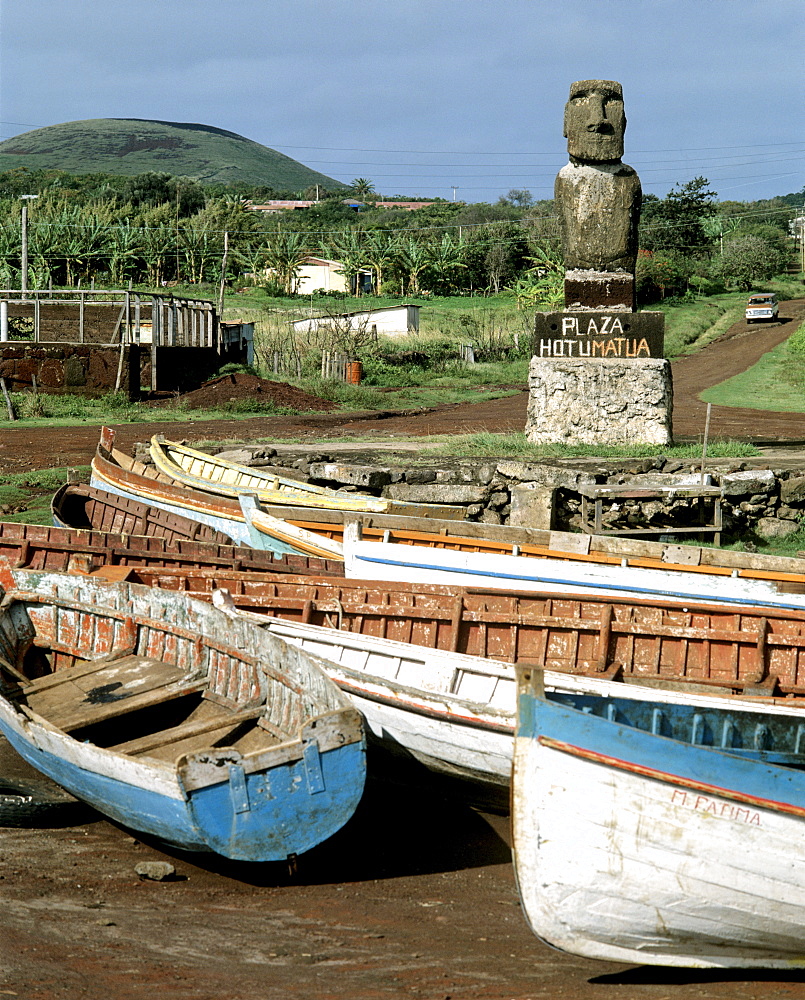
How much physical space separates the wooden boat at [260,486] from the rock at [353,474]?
1.21 ft

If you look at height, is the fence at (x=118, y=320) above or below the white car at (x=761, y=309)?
below

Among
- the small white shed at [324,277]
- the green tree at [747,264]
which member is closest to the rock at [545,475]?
the small white shed at [324,277]

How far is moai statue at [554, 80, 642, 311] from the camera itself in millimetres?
15430

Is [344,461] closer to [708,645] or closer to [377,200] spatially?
[708,645]

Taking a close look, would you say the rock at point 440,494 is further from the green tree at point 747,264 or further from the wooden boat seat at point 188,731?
the green tree at point 747,264

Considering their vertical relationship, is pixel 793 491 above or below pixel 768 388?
below

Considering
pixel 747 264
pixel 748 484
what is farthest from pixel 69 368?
pixel 747 264

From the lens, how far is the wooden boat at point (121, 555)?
9.53 metres

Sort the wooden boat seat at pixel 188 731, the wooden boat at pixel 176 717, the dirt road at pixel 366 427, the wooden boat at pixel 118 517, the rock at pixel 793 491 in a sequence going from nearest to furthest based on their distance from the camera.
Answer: the wooden boat at pixel 176 717, the wooden boat seat at pixel 188 731, the wooden boat at pixel 118 517, the rock at pixel 793 491, the dirt road at pixel 366 427

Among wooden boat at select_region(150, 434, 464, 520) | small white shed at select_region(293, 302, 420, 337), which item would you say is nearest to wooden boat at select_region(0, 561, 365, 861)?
wooden boat at select_region(150, 434, 464, 520)

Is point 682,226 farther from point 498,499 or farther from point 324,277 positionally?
point 498,499

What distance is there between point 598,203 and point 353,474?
5554mm

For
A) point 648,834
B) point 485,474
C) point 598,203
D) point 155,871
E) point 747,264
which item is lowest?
point 155,871

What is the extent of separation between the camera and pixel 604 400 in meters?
15.7
